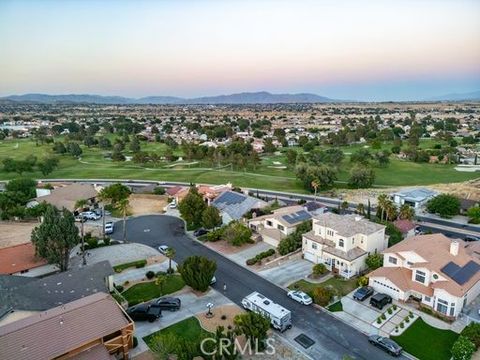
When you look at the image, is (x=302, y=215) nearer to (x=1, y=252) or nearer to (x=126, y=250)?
(x=126, y=250)

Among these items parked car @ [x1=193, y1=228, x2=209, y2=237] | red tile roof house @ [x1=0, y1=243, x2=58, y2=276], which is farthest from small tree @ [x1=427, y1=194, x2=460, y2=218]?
red tile roof house @ [x1=0, y1=243, x2=58, y2=276]

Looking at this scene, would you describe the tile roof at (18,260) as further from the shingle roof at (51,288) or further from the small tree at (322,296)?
the small tree at (322,296)

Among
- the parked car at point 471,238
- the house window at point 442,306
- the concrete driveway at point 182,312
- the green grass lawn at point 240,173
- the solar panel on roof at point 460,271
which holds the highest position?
the solar panel on roof at point 460,271

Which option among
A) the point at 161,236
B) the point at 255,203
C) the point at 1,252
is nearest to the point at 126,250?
the point at 161,236

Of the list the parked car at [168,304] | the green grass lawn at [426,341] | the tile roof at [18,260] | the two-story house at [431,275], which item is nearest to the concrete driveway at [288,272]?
the two-story house at [431,275]

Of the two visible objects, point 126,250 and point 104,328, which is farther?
point 126,250

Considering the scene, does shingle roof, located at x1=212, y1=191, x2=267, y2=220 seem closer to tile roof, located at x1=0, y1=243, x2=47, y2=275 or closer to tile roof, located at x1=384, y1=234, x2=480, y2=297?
tile roof, located at x1=384, y1=234, x2=480, y2=297
